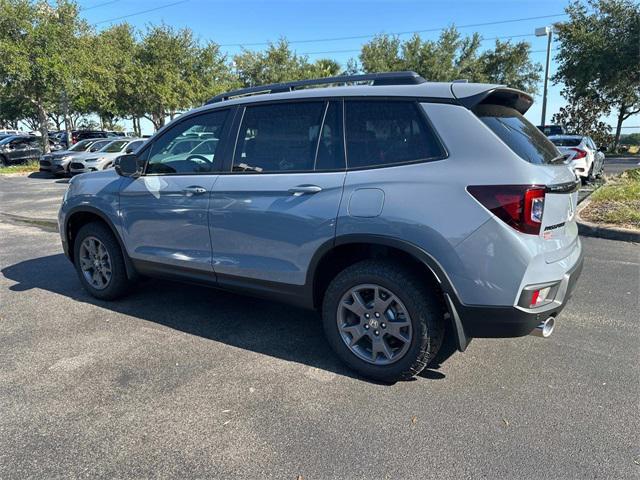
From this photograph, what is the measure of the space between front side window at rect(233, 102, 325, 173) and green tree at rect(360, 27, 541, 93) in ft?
103

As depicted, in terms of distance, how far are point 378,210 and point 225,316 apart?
2.04 metres

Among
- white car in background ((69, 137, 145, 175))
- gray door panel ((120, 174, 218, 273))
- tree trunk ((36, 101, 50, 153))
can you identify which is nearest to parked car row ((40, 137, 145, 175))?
white car in background ((69, 137, 145, 175))

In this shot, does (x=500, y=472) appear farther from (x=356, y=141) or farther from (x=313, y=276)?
(x=356, y=141)

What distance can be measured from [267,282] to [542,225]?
1.90m

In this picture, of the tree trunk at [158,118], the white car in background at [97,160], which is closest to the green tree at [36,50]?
the white car in background at [97,160]

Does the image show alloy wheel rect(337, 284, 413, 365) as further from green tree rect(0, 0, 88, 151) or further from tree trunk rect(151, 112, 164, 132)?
tree trunk rect(151, 112, 164, 132)

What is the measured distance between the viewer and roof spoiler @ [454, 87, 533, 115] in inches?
113

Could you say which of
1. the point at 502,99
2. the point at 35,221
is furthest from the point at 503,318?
the point at 35,221

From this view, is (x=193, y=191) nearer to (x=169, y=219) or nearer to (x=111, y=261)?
(x=169, y=219)

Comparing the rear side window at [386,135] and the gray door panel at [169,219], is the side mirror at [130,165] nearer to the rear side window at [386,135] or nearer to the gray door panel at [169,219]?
the gray door panel at [169,219]

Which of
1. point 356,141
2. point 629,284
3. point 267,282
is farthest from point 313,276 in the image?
point 629,284

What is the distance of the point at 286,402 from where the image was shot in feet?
9.66

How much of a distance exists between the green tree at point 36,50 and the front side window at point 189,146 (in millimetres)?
20073

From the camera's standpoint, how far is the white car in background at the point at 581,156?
12297 millimetres
